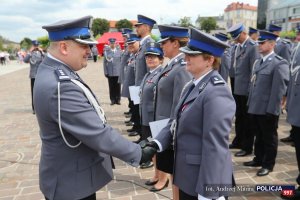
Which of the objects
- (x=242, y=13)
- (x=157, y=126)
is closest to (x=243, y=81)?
(x=157, y=126)

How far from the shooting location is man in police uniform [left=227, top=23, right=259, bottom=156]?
5.42m

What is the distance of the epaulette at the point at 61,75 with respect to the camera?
6.75 ft

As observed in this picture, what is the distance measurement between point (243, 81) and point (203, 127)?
12.2ft

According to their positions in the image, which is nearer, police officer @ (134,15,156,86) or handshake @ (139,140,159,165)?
handshake @ (139,140,159,165)

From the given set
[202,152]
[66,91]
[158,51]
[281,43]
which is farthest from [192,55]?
[281,43]

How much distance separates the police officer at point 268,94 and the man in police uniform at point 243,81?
2.64 feet

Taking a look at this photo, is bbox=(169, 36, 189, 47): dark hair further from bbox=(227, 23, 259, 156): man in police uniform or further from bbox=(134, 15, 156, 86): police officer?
bbox=(227, 23, 259, 156): man in police uniform

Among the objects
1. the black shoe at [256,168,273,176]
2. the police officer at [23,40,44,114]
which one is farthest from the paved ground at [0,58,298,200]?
the police officer at [23,40,44,114]

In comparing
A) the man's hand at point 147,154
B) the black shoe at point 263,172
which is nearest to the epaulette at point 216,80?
the man's hand at point 147,154

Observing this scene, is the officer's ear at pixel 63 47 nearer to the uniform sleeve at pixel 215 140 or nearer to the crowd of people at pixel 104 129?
the crowd of people at pixel 104 129

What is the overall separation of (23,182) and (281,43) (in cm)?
806

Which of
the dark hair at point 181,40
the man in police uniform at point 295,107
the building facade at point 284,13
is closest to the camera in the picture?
the dark hair at point 181,40

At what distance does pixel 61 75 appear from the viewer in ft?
6.82

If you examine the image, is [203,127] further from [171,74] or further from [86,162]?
[171,74]
